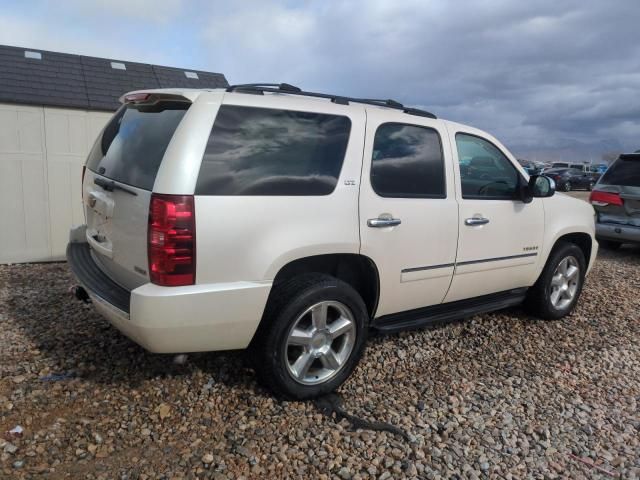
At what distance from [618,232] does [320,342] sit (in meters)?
6.64

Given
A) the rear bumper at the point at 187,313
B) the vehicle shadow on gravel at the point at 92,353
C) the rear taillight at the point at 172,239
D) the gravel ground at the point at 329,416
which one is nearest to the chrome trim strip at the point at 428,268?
the gravel ground at the point at 329,416

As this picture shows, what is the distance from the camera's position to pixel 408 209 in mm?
3600

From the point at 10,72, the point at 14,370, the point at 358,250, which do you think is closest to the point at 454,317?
the point at 358,250

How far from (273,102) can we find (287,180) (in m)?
0.49

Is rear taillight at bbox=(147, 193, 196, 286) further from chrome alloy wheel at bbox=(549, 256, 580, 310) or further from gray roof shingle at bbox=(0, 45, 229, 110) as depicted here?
gray roof shingle at bbox=(0, 45, 229, 110)

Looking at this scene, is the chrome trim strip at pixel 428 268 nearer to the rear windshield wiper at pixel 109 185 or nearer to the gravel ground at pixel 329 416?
the gravel ground at pixel 329 416

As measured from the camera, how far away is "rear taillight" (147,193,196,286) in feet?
8.86

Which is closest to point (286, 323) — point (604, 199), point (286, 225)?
point (286, 225)

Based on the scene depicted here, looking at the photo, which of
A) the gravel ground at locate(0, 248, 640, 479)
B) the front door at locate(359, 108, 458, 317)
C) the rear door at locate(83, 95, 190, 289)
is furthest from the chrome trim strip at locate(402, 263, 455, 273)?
the rear door at locate(83, 95, 190, 289)

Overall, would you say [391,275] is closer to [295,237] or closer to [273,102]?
[295,237]

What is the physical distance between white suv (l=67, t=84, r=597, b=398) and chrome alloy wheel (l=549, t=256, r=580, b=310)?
0.98 meters

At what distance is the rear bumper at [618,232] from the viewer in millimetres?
7824

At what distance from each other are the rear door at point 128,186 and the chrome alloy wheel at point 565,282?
3.82 metres

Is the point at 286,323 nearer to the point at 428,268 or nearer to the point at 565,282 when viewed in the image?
the point at 428,268
